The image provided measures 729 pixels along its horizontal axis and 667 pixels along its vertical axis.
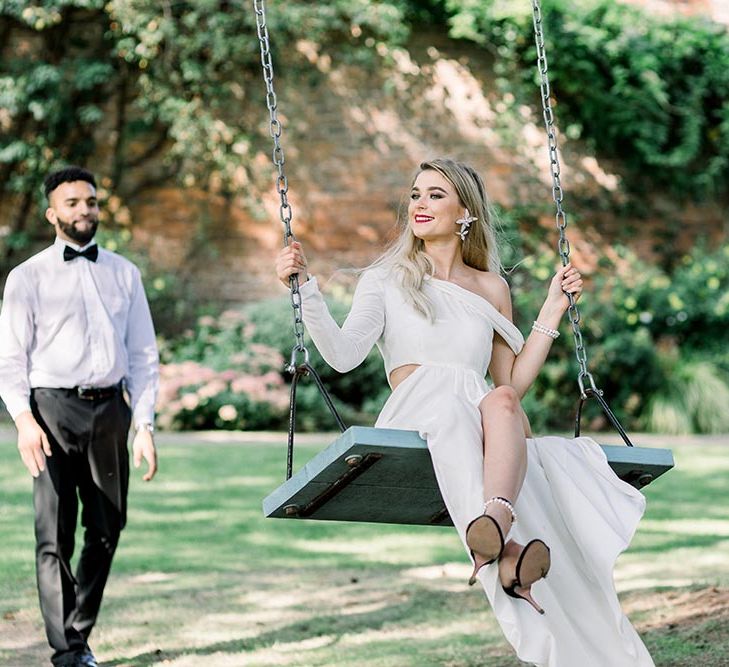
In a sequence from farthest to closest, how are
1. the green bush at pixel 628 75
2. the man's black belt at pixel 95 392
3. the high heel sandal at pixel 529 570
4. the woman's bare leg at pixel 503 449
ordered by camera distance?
the green bush at pixel 628 75, the man's black belt at pixel 95 392, the woman's bare leg at pixel 503 449, the high heel sandal at pixel 529 570

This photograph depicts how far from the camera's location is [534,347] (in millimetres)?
4246

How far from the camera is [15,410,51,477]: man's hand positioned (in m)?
4.36

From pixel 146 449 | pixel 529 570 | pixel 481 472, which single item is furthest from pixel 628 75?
pixel 529 570

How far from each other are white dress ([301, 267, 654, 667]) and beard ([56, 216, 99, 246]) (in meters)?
1.14

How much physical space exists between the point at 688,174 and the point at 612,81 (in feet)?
4.45

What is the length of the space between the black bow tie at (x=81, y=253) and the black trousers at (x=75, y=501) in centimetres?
50

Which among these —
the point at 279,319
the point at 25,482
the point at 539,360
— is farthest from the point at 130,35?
the point at 539,360

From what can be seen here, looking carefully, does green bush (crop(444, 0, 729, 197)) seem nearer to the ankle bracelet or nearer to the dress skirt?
the dress skirt

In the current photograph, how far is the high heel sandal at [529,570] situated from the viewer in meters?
3.33

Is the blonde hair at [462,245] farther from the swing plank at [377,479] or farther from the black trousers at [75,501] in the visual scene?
the black trousers at [75,501]

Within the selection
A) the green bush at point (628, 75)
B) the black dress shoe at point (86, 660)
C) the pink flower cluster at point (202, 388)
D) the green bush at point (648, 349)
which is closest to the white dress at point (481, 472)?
the black dress shoe at point (86, 660)

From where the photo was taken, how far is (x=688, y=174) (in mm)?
14484

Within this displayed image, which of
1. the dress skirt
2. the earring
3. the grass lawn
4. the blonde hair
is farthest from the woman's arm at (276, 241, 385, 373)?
the grass lawn

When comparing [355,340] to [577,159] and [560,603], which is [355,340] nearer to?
[560,603]
